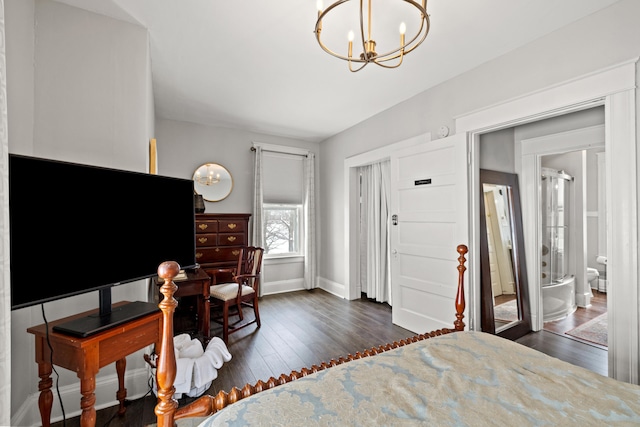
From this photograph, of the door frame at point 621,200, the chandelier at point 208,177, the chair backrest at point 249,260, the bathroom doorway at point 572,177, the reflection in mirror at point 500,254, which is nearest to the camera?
the door frame at point 621,200

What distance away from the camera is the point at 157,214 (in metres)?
1.91

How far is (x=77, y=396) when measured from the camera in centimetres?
196

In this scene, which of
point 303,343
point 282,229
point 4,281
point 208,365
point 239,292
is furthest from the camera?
point 282,229

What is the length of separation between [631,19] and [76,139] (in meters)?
→ 3.79

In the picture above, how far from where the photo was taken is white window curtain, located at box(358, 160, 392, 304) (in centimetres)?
446

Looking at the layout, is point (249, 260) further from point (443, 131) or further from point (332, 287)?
point (443, 131)

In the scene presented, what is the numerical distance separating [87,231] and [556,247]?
4.53 meters

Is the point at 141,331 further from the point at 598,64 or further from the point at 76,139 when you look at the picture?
the point at 598,64

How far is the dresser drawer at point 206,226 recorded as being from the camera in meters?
3.96

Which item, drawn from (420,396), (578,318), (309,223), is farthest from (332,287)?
(420,396)

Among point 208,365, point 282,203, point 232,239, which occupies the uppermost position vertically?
point 282,203

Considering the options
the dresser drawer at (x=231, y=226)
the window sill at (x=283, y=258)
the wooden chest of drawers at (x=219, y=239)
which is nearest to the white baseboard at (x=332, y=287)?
the window sill at (x=283, y=258)

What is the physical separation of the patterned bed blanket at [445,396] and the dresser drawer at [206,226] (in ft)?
10.5

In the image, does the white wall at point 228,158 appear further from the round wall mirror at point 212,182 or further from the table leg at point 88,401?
the table leg at point 88,401
